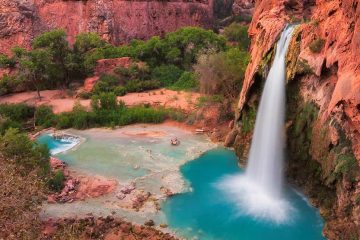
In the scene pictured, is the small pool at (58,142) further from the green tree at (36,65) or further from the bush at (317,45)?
the bush at (317,45)

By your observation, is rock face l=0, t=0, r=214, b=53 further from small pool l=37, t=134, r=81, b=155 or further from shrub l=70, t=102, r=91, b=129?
small pool l=37, t=134, r=81, b=155

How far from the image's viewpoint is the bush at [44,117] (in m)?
31.3

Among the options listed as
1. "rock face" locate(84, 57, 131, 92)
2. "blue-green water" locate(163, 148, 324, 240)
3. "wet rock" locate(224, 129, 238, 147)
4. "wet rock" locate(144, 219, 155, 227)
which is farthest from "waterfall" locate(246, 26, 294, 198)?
"rock face" locate(84, 57, 131, 92)

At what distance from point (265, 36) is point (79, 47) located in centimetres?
2283

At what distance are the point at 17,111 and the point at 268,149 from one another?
20.9 metres

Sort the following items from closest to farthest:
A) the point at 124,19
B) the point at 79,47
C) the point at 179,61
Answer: the point at 79,47, the point at 179,61, the point at 124,19

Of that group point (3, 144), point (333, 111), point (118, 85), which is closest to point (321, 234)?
point (333, 111)

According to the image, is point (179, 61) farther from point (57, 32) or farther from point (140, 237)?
point (140, 237)

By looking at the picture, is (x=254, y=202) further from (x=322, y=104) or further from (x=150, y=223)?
(x=322, y=104)

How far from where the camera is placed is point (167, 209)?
1881 cm

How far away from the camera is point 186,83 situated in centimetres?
3897

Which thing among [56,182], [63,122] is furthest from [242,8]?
[56,182]

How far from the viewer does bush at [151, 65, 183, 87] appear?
132 ft

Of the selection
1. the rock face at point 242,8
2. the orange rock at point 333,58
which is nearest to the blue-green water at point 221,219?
the orange rock at point 333,58
